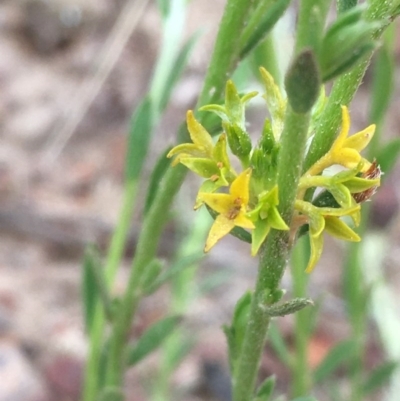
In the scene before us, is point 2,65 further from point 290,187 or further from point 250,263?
point 290,187

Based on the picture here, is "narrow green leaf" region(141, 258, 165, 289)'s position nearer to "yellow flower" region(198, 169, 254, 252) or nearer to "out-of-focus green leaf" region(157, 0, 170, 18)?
"yellow flower" region(198, 169, 254, 252)

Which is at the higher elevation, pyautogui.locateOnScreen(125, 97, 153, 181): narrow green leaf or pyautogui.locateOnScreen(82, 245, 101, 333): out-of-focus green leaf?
pyautogui.locateOnScreen(125, 97, 153, 181): narrow green leaf

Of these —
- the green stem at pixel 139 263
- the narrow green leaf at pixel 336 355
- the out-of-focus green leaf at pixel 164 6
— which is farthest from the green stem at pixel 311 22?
the narrow green leaf at pixel 336 355

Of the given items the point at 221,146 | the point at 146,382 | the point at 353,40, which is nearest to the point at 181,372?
the point at 146,382

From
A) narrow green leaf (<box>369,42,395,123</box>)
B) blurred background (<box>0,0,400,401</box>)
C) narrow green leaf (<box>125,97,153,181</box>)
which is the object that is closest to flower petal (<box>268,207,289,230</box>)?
narrow green leaf (<box>125,97,153,181</box>)

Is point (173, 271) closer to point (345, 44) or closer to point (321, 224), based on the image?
point (321, 224)

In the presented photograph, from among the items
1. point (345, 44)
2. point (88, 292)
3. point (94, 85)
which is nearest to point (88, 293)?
point (88, 292)

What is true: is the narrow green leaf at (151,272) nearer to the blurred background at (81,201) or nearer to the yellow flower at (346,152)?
the yellow flower at (346,152)
